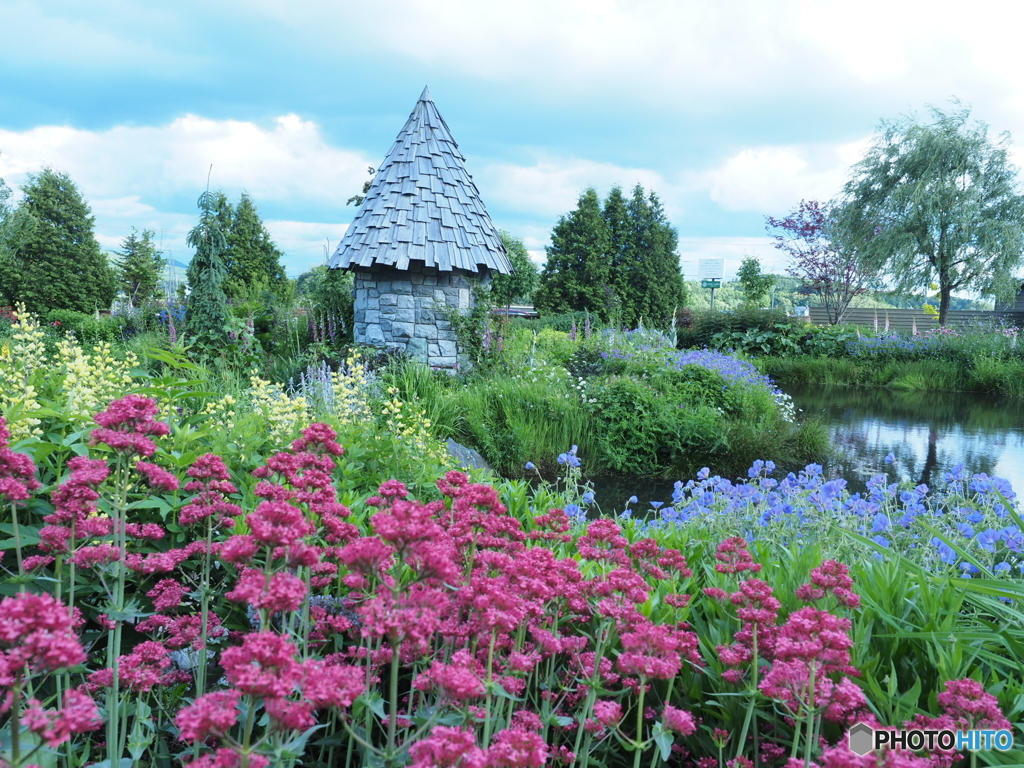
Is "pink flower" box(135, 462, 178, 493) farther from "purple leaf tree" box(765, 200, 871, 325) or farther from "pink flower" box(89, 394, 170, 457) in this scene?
"purple leaf tree" box(765, 200, 871, 325)

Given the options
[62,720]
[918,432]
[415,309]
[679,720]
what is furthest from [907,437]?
[62,720]

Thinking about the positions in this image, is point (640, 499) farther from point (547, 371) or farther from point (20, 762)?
point (20, 762)

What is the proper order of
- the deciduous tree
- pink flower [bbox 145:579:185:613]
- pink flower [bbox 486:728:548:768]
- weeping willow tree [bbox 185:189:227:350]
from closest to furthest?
1. pink flower [bbox 486:728:548:768]
2. pink flower [bbox 145:579:185:613]
3. weeping willow tree [bbox 185:189:227:350]
4. the deciduous tree

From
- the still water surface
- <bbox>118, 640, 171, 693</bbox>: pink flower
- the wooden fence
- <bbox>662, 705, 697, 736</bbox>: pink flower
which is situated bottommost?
the still water surface

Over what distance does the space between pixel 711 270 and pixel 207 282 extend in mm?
17494

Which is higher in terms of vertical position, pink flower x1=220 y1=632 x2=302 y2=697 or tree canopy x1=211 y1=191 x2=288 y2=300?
tree canopy x1=211 y1=191 x2=288 y2=300

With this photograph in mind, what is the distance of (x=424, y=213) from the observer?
970 cm

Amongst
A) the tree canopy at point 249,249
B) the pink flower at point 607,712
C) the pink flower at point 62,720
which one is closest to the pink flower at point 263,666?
the pink flower at point 62,720

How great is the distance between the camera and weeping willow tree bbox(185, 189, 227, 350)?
9.95 metres

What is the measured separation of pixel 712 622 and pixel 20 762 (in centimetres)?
171

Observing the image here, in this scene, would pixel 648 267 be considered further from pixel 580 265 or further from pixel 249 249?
pixel 249 249

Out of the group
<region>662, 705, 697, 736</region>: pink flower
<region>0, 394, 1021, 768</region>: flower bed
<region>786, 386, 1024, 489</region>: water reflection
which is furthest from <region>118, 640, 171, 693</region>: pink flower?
<region>786, 386, 1024, 489</region>: water reflection

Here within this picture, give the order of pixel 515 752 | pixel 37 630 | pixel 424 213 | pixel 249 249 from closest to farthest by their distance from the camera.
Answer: pixel 37 630, pixel 515 752, pixel 424 213, pixel 249 249

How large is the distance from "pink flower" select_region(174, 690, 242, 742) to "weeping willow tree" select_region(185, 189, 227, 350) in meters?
9.66
